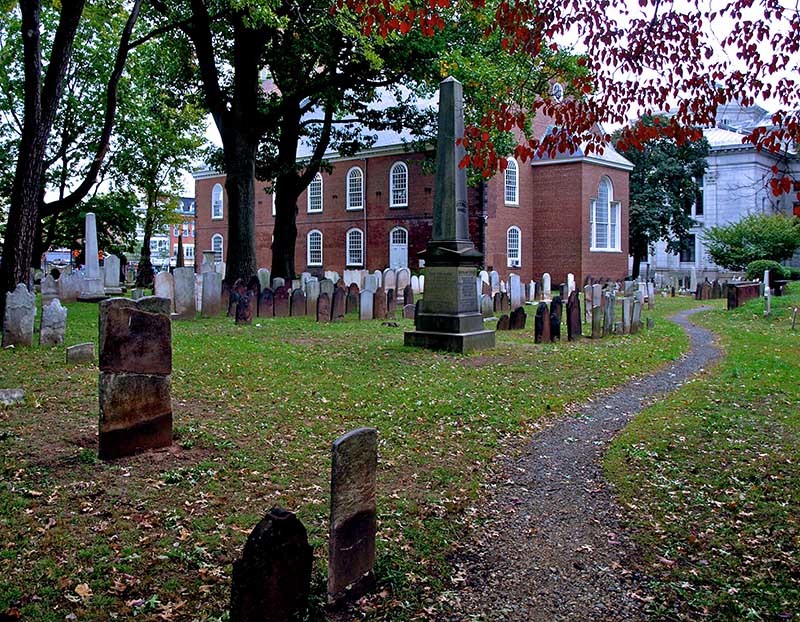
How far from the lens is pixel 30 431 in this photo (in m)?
6.89

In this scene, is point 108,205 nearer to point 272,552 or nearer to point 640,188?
point 640,188

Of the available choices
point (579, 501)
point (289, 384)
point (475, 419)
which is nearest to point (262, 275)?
point (289, 384)

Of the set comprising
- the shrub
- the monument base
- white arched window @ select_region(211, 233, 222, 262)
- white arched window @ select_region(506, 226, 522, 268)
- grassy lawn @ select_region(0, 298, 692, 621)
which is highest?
white arched window @ select_region(211, 233, 222, 262)

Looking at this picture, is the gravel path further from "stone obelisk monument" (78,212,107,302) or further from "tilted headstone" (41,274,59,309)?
"stone obelisk monument" (78,212,107,302)

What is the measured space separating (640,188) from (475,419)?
42791 mm

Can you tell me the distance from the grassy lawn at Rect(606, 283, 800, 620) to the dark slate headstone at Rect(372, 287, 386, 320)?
33.2 feet

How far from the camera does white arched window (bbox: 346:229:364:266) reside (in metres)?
43.8

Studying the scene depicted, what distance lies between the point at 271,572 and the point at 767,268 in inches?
1268

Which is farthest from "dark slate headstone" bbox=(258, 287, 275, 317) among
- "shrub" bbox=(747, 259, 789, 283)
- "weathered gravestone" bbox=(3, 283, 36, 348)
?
"shrub" bbox=(747, 259, 789, 283)

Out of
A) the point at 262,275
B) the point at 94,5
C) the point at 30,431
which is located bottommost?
the point at 30,431

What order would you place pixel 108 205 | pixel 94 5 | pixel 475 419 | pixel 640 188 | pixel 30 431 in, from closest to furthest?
pixel 30 431 → pixel 475 419 → pixel 94 5 → pixel 108 205 → pixel 640 188

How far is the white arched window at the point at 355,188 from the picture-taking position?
4386 centimetres

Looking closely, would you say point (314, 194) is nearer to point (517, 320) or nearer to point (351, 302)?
point (351, 302)

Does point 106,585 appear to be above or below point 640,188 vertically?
below
